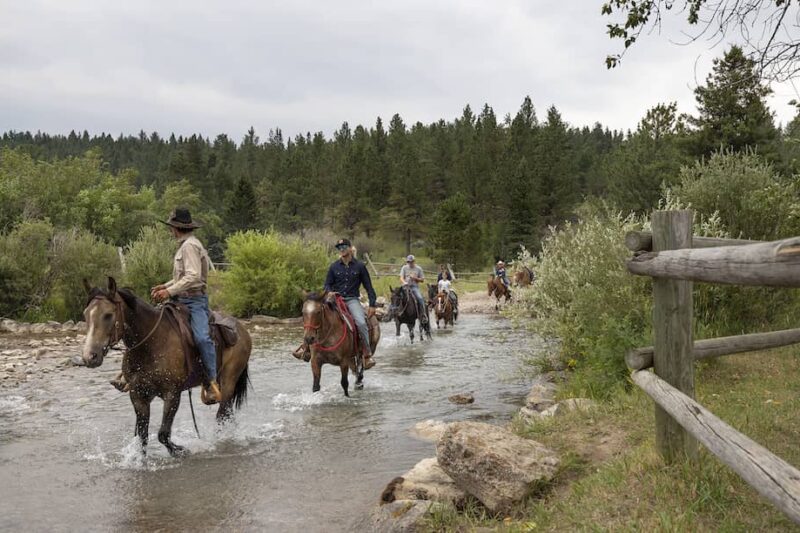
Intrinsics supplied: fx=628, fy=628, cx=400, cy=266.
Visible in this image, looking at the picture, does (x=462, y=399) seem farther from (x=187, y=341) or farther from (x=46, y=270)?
(x=46, y=270)

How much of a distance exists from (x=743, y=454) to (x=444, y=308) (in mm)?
20686

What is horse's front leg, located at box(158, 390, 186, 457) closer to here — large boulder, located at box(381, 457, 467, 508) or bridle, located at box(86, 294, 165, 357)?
bridle, located at box(86, 294, 165, 357)

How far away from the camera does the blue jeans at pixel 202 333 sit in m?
8.17

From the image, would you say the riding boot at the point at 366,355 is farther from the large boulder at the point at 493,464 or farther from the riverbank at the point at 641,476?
the large boulder at the point at 493,464

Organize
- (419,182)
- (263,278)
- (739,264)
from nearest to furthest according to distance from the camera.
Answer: (739,264) → (263,278) → (419,182)

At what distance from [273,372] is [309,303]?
14.1 feet

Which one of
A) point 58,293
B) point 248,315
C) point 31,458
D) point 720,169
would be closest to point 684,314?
point 31,458

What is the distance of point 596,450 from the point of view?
18.9 feet

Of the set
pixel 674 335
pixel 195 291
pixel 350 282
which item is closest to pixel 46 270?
pixel 350 282

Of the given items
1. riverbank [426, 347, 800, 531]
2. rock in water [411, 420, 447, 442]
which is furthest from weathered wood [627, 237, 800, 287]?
rock in water [411, 420, 447, 442]

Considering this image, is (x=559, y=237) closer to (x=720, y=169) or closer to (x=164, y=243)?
(x=720, y=169)

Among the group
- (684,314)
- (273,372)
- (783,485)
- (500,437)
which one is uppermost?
(684,314)

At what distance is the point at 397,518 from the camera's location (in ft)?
16.8

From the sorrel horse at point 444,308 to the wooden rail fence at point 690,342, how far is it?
1804cm
